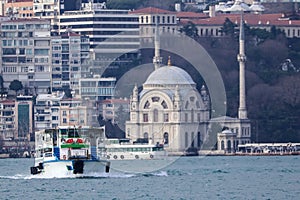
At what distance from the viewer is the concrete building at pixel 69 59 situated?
13875 cm

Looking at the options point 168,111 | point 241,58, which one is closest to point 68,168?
point 168,111

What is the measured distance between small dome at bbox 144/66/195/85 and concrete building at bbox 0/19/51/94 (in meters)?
14.0

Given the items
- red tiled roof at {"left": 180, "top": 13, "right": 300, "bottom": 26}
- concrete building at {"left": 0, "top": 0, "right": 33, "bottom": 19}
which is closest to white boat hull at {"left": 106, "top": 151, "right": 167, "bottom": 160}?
red tiled roof at {"left": 180, "top": 13, "right": 300, "bottom": 26}

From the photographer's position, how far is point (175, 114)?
405 feet

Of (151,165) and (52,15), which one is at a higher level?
(52,15)

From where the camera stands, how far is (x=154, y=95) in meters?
124

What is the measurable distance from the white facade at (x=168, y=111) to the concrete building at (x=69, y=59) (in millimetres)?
12750

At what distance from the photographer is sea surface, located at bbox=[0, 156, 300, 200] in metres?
71.1

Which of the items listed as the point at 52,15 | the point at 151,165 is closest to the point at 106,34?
the point at 52,15

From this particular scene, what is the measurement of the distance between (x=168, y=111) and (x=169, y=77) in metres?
2.15

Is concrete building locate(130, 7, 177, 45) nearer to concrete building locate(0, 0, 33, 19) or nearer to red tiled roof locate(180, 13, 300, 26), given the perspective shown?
red tiled roof locate(180, 13, 300, 26)

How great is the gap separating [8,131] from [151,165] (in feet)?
97.0

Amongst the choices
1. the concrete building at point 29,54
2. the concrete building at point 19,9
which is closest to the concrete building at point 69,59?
the concrete building at point 29,54

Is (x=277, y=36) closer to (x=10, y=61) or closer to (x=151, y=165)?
(x=10, y=61)
